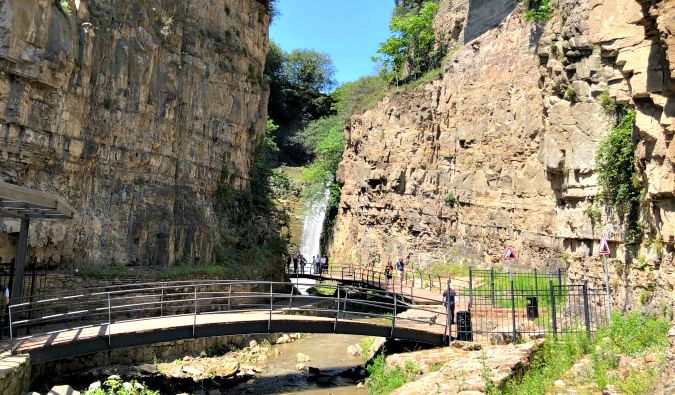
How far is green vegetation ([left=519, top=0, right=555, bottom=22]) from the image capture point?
65.1 feet

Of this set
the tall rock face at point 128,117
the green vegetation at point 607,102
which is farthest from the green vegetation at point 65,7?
the green vegetation at point 607,102

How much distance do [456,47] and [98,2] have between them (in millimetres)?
20501

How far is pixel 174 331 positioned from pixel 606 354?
916 centimetres

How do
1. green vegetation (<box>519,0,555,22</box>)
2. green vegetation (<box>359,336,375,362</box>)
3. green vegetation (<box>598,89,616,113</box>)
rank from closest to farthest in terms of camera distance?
green vegetation (<box>598,89,616,113</box>) < green vegetation (<box>359,336,375,362</box>) < green vegetation (<box>519,0,555,22</box>)

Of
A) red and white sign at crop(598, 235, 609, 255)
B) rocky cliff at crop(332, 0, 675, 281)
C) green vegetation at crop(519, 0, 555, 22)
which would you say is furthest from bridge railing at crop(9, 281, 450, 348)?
green vegetation at crop(519, 0, 555, 22)

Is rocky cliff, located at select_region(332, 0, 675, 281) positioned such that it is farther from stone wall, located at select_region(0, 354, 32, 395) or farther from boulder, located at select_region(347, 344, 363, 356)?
stone wall, located at select_region(0, 354, 32, 395)

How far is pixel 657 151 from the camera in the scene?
28.5 feet

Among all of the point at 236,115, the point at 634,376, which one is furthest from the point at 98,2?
the point at 634,376

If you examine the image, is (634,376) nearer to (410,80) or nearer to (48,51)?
(48,51)

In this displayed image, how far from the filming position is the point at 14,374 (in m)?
8.66

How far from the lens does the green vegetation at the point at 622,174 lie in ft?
34.4

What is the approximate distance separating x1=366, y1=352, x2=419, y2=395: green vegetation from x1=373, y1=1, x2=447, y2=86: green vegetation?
77.3ft

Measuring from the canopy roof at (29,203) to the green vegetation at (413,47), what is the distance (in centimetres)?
2588

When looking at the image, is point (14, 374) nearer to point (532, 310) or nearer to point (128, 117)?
point (128, 117)
